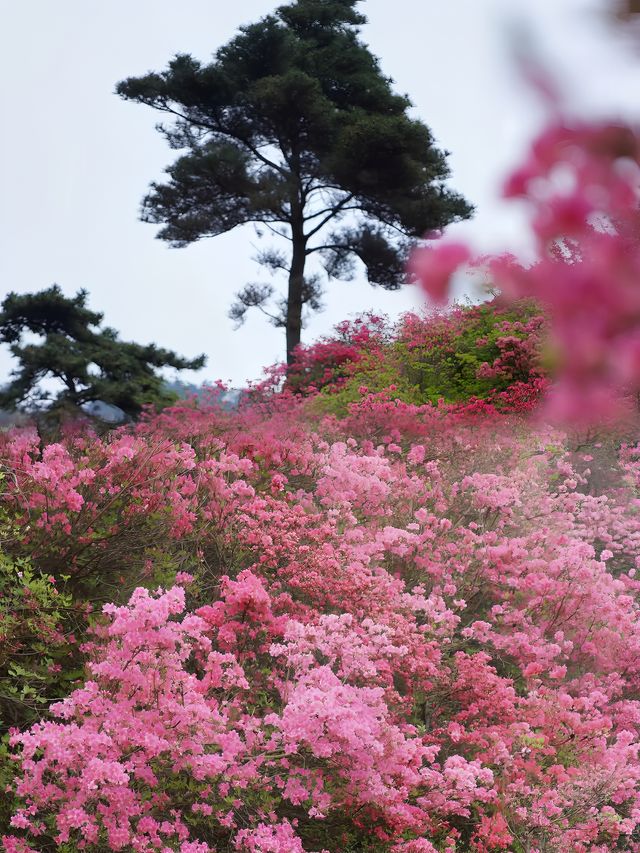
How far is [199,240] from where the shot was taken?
72.6 feet

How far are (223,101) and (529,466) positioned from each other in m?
15.3

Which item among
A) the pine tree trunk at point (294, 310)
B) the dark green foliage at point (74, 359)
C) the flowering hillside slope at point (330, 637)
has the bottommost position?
the flowering hillside slope at point (330, 637)

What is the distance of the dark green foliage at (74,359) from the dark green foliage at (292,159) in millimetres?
2684

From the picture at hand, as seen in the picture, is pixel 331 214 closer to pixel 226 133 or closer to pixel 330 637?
pixel 226 133

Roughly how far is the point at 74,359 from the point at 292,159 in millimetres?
7271

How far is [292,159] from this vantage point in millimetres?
21438

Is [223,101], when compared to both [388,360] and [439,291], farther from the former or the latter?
[439,291]

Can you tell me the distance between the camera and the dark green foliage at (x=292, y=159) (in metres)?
20.0

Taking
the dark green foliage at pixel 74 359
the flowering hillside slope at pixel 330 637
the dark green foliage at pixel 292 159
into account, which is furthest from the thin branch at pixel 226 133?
the flowering hillside slope at pixel 330 637

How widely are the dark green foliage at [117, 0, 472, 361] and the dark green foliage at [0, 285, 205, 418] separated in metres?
2.68

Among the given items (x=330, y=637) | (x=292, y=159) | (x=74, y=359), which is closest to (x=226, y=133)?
(x=292, y=159)

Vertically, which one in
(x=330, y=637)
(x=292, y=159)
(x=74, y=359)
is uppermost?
(x=292, y=159)

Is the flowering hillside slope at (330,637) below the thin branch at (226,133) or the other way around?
below

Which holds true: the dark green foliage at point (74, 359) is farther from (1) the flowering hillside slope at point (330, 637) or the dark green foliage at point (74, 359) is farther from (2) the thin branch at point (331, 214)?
(1) the flowering hillside slope at point (330, 637)
